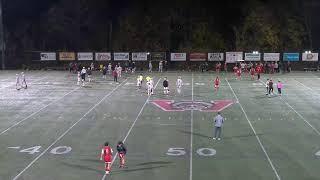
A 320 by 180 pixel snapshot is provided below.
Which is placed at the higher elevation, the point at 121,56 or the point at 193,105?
the point at 121,56

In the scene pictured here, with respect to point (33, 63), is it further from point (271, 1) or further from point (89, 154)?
point (89, 154)

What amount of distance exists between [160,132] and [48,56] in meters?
43.2

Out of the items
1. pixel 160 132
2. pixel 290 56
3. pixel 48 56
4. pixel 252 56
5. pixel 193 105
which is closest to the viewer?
pixel 160 132

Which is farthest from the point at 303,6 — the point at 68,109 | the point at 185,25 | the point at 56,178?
the point at 56,178

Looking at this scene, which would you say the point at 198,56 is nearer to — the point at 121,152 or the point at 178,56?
the point at 178,56


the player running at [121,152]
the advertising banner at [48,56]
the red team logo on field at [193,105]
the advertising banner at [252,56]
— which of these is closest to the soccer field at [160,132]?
the red team logo on field at [193,105]

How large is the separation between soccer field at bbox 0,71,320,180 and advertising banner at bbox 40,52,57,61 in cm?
2181

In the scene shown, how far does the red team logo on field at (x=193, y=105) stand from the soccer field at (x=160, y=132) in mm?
59

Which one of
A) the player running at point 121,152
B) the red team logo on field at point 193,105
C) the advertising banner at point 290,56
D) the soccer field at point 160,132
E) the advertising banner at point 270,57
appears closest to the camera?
the player running at point 121,152

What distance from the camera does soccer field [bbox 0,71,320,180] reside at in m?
21.1

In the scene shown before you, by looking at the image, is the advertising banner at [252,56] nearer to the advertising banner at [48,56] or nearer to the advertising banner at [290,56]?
the advertising banner at [290,56]

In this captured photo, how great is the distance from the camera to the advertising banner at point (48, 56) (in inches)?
2702

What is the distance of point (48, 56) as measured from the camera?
68.9 m

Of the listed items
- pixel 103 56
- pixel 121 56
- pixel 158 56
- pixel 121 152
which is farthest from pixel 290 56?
pixel 121 152
